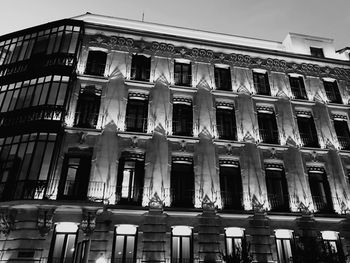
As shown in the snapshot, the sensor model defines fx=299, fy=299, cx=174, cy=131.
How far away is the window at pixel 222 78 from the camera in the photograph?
20.7 m

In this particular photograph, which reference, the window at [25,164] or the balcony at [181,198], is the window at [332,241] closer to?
the balcony at [181,198]

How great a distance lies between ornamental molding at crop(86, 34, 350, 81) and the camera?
20.2 metres

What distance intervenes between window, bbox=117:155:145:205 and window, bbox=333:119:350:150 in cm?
1407

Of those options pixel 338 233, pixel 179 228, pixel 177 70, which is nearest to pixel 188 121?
pixel 177 70

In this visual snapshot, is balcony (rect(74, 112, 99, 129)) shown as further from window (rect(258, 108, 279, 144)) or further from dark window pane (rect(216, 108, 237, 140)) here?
window (rect(258, 108, 279, 144))

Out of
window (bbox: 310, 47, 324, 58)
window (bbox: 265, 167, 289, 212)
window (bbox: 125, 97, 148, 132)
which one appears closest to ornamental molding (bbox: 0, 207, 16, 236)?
window (bbox: 125, 97, 148, 132)

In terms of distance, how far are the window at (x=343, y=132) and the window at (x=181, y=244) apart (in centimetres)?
1270

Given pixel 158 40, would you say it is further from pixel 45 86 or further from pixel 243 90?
pixel 45 86

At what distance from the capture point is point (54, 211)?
1437 cm

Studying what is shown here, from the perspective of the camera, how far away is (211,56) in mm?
21391

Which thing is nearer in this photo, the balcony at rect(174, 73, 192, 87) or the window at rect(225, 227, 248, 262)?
the window at rect(225, 227, 248, 262)

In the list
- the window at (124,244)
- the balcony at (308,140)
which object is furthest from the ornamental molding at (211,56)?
the window at (124,244)

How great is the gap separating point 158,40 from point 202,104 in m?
5.82

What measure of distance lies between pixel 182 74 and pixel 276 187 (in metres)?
9.59
